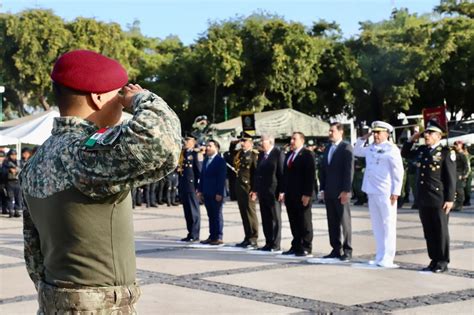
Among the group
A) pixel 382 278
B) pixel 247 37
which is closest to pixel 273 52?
pixel 247 37

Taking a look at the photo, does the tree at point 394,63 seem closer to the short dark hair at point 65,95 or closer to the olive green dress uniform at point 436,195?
the olive green dress uniform at point 436,195

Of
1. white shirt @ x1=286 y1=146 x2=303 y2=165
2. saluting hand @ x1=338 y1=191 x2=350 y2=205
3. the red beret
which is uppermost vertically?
white shirt @ x1=286 y1=146 x2=303 y2=165

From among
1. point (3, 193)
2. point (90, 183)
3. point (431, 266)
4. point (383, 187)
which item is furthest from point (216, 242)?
point (90, 183)

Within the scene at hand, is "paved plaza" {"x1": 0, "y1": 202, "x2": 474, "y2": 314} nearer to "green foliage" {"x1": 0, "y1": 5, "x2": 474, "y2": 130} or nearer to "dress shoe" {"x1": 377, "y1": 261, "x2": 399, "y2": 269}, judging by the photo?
"dress shoe" {"x1": 377, "y1": 261, "x2": 399, "y2": 269}

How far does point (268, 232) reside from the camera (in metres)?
11.7

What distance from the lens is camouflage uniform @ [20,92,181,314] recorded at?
247 cm

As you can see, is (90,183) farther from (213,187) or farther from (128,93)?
(213,187)

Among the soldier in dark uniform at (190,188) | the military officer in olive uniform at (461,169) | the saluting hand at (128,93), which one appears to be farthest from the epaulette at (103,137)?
the military officer in olive uniform at (461,169)

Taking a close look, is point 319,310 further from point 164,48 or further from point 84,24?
point 164,48

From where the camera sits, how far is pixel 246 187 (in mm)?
12633

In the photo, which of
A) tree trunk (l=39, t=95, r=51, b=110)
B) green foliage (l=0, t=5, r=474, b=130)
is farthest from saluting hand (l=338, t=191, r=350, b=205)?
tree trunk (l=39, t=95, r=51, b=110)

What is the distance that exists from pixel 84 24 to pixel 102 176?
40947 mm

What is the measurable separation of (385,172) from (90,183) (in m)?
7.76

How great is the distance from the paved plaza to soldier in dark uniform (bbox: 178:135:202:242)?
392mm
